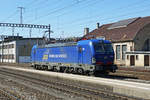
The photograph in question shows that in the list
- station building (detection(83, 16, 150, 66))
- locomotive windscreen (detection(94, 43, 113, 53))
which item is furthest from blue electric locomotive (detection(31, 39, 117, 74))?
station building (detection(83, 16, 150, 66))

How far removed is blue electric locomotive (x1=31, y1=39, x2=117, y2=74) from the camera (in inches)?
748

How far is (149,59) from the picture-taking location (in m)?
36.8

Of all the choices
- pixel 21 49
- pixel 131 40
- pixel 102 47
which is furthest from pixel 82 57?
pixel 21 49

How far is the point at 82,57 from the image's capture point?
20.2 metres

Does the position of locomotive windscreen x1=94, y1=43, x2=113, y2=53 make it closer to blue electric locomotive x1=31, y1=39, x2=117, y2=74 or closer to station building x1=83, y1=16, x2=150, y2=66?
blue electric locomotive x1=31, y1=39, x2=117, y2=74

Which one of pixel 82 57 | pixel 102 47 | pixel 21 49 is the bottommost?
pixel 82 57

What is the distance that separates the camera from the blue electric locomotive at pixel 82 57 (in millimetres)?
19000

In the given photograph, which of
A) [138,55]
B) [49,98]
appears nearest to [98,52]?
[49,98]

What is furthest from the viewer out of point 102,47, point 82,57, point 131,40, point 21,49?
point 21,49

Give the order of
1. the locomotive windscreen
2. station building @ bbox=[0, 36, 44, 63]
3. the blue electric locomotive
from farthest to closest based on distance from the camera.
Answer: station building @ bbox=[0, 36, 44, 63] < the locomotive windscreen < the blue electric locomotive

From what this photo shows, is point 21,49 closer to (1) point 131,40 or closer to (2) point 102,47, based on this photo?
(1) point 131,40

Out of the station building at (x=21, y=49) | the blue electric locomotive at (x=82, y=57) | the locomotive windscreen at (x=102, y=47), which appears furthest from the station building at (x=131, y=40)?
the station building at (x=21, y=49)

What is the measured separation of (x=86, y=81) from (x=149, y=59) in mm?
23288

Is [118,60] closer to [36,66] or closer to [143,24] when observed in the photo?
[143,24]
